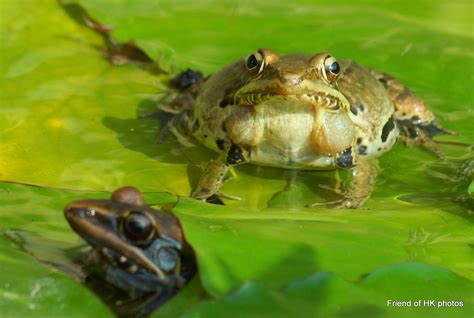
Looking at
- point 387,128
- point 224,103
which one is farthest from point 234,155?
point 387,128

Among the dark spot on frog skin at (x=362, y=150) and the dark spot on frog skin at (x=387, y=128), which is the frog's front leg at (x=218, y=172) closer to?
the dark spot on frog skin at (x=362, y=150)

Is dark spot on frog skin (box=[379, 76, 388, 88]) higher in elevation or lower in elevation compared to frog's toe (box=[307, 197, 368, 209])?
higher

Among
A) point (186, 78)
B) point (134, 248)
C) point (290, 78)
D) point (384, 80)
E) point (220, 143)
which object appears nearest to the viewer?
point (134, 248)

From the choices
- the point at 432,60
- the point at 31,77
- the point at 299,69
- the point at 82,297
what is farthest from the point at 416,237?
the point at 31,77

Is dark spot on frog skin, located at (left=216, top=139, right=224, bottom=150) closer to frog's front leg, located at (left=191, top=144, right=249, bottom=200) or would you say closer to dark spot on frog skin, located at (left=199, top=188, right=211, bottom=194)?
frog's front leg, located at (left=191, top=144, right=249, bottom=200)

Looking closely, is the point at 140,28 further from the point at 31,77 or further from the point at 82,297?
the point at 82,297

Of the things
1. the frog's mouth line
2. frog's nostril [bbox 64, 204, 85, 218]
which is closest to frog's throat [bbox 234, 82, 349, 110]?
the frog's mouth line

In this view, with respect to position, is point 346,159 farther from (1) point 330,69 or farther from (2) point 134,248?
(2) point 134,248

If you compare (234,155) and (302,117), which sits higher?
(302,117)
